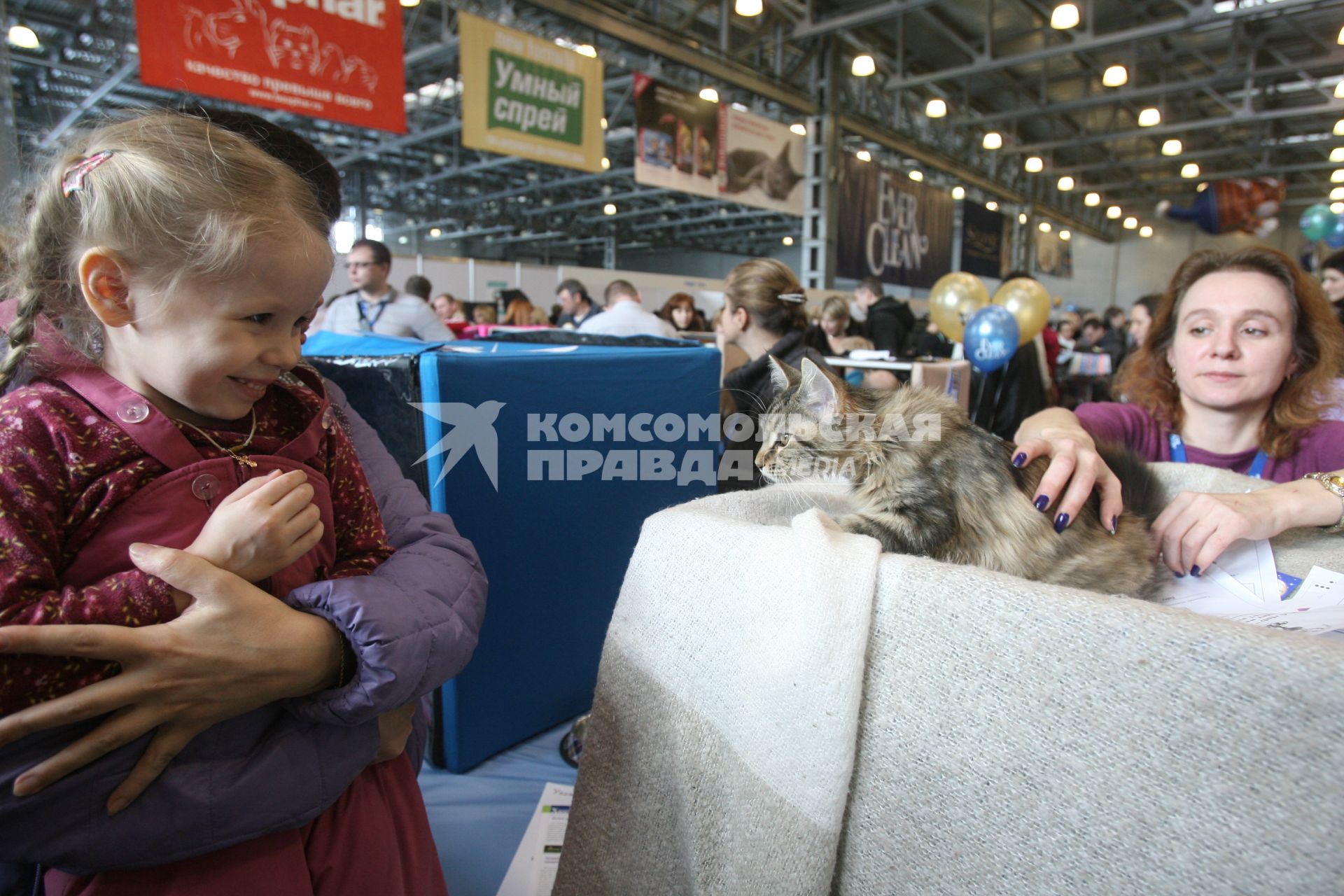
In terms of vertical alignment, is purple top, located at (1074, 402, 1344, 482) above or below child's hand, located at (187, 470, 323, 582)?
above

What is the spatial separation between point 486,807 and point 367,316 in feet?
11.0

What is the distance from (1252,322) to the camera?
1.17 meters

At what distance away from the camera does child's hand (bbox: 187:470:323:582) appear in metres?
0.62

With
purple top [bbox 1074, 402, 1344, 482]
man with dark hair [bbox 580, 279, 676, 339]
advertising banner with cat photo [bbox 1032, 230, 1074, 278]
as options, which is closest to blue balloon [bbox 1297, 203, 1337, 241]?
man with dark hair [bbox 580, 279, 676, 339]

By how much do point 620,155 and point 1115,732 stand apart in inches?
526

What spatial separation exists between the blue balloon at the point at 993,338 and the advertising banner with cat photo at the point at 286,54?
3737mm

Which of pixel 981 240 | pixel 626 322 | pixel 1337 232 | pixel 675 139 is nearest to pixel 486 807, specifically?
pixel 626 322

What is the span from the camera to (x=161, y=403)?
0.69 m

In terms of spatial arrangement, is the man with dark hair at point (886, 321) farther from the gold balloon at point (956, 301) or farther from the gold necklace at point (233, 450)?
the gold necklace at point (233, 450)

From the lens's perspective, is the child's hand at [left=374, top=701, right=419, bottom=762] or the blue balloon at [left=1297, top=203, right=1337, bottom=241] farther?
the blue balloon at [left=1297, top=203, right=1337, bottom=241]

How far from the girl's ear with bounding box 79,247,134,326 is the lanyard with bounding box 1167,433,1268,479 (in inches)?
63.7

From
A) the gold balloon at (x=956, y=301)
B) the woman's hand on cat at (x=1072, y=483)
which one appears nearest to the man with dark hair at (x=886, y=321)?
the gold balloon at (x=956, y=301)

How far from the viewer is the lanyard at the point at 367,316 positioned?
387 cm

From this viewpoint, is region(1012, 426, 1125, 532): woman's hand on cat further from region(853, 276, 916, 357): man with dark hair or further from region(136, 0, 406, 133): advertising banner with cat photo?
region(853, 276, 916, 357): man with dark hair
